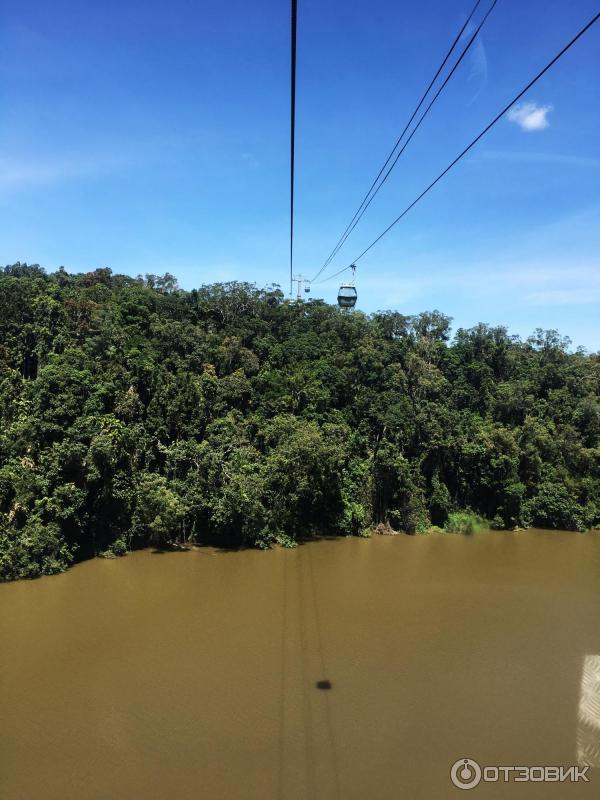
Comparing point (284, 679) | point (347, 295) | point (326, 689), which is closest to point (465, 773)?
point (326, 689)

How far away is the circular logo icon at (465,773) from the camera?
234 inches

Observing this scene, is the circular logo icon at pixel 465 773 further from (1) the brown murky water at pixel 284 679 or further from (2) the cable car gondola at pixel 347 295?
(2) the cable car gondola at pixel 347 295

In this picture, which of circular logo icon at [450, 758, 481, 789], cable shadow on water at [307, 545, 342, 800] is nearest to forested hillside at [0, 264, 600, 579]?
cable shadow on water at [307, 545, 342, 800]

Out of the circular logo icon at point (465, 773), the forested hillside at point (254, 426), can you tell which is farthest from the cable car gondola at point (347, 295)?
the circular logo icon at point (465, 773)

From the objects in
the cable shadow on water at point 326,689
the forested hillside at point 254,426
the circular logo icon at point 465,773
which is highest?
the forested hillside at point 254,426

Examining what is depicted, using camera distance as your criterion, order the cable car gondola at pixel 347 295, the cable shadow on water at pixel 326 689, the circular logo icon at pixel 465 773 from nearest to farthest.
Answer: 1. the circular logo icon at pixel 465 773
2. the cable shadow on water at pixel 326 689
3. the cable car gondola at pixel 347 295

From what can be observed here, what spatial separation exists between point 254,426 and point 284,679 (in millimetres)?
9196

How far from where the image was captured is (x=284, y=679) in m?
7.89

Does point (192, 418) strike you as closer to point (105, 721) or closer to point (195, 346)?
point (195, 346)

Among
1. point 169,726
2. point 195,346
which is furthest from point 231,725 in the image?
point 195,346

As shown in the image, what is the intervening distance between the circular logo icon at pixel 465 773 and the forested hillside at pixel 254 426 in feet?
26.6

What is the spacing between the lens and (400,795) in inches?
227

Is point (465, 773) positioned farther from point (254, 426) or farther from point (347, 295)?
point (254, 426)

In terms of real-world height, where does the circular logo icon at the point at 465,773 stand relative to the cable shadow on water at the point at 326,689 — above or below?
below
